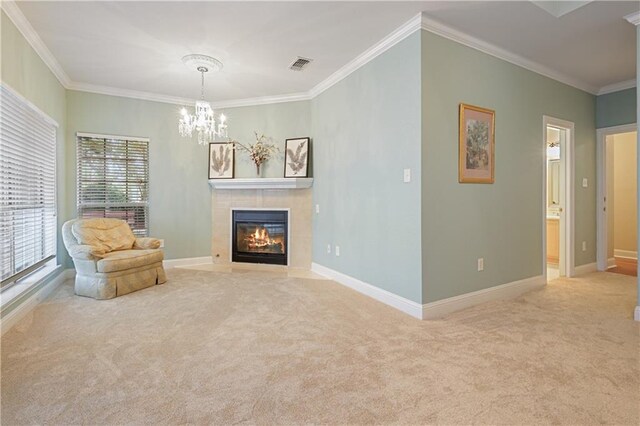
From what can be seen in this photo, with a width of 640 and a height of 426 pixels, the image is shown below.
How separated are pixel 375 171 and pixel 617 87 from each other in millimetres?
3960

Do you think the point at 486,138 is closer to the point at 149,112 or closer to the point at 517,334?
the point at 517,334

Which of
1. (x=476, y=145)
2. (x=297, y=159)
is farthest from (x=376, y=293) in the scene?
(x=297, y=159)

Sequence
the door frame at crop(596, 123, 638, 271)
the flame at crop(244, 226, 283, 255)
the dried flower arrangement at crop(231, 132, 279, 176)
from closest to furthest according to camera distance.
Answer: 1. the door frame at crop(596, 123, 638, 271)
2. the dried flower arrangement at crop(231, 132, 279, 176)
3. the flame at crop(244, 226, 283, 255)

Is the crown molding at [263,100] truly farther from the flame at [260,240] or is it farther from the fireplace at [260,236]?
the flame at [260,240]

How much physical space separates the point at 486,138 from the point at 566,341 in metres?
2.00

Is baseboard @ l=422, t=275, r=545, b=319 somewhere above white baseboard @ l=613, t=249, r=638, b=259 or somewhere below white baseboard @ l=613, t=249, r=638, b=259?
below

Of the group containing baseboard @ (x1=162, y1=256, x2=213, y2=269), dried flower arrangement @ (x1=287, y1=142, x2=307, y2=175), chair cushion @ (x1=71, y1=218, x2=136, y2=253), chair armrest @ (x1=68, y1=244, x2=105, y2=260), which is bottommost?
baseboard @ (x1=162, y1=256, x2=213, y2=269)

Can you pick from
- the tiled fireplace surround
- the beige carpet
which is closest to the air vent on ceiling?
the tiled fireplace surround

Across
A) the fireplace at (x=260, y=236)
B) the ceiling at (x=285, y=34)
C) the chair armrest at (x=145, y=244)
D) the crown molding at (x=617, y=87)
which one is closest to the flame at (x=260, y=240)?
the fireplace at (x=260, y=236)

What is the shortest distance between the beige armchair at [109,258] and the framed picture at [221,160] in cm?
156

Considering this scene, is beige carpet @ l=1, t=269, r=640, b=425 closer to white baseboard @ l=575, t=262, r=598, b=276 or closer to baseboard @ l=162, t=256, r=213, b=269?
white baseboard @ l=575, t=262, r=598, b=276

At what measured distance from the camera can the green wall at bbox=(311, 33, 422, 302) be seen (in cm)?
312

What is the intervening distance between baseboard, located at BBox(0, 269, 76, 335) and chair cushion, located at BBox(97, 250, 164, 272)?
62cm

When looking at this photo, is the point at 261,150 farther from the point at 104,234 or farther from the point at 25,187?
the point at 25,187
